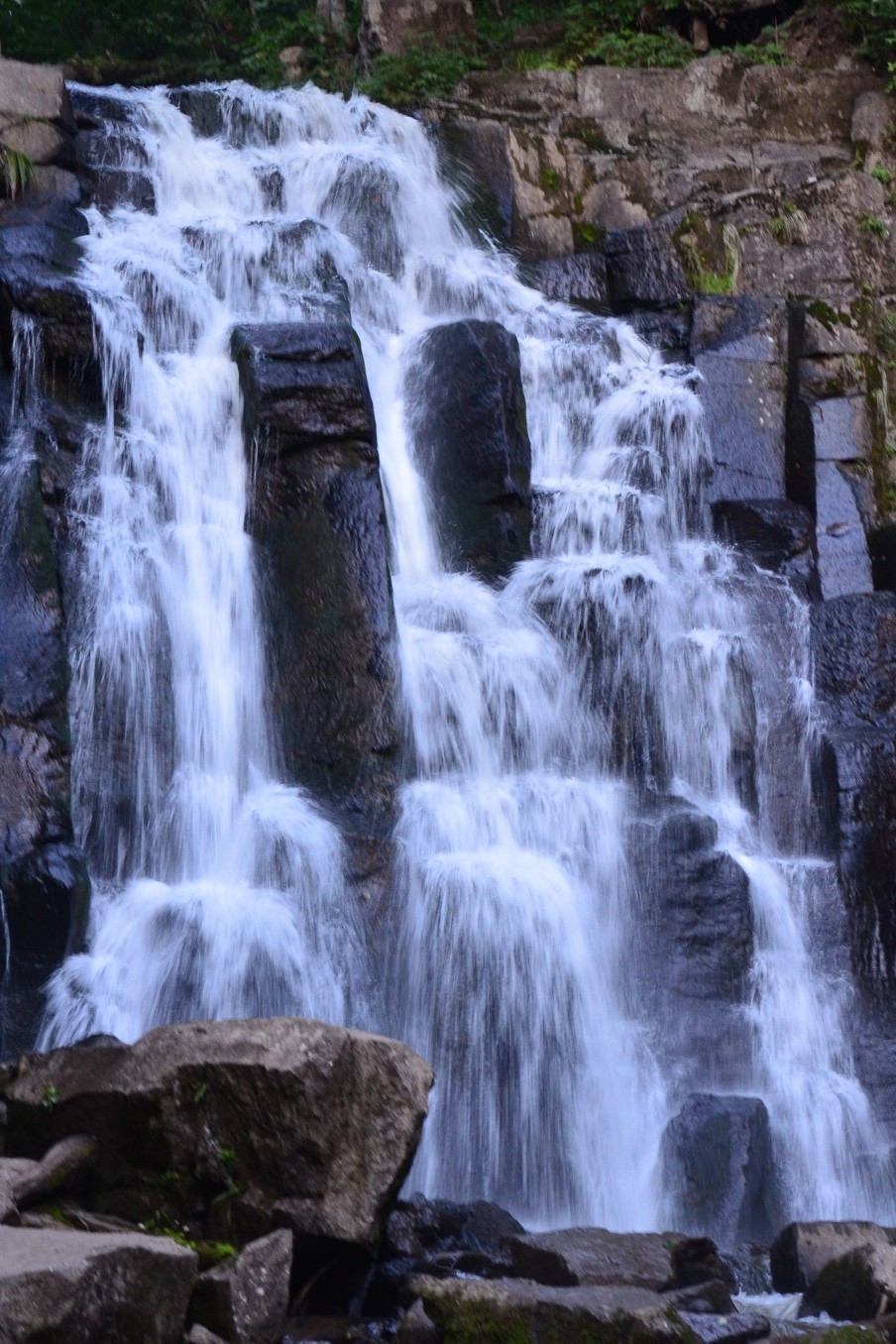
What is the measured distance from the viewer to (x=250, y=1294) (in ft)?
14.3

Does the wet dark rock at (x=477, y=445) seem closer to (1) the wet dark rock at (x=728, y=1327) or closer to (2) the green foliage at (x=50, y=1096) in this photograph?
(2) the green foliage at (x=50, y=1096)

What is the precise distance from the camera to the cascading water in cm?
764

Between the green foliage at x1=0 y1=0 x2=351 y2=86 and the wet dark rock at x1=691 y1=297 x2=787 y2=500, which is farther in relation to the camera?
the green foliage at x1=0 y1=0 x2=351 y2=86

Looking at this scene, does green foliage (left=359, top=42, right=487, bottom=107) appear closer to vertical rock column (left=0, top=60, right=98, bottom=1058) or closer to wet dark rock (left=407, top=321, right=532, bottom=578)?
vertical rock column (left=0, top=60, right=98, bottom=1058)

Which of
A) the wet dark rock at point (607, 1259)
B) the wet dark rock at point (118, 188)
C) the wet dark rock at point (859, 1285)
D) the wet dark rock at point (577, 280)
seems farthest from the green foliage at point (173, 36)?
the wet dark rock at point (859, 1285)

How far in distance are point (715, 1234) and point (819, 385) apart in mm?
8781

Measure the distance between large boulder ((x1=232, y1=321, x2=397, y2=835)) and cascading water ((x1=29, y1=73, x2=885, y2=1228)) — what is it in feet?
0.79

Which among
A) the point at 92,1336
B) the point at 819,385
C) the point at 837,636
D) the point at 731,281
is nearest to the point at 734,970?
the point at 837,636

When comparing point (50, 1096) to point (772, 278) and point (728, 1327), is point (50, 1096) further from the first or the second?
point (772, 278)

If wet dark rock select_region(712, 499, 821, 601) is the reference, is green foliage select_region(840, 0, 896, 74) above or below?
above

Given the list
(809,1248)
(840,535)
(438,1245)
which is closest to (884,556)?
(840,535)

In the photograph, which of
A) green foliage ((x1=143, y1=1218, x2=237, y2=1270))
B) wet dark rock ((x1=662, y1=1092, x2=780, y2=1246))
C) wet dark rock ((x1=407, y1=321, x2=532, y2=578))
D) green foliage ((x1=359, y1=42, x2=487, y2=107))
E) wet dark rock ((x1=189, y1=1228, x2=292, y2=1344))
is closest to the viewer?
wet dark rock ((x1=189, y1=1228, x2=292, y2=1344))

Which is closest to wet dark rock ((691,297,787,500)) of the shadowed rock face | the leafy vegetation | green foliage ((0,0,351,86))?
the leafy vegetation

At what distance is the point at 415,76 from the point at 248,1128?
15.3 meters
